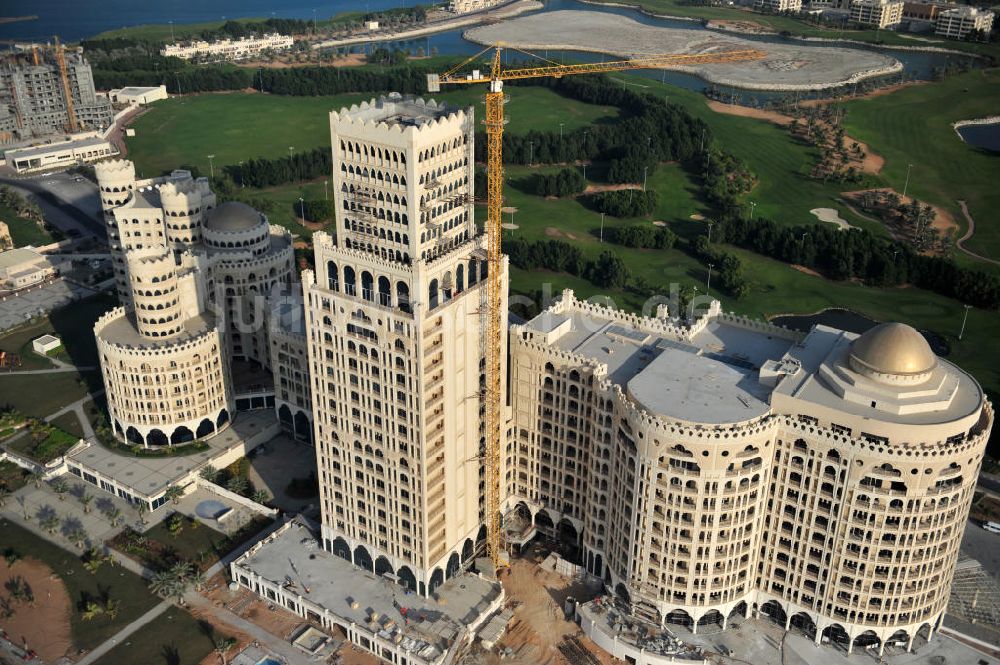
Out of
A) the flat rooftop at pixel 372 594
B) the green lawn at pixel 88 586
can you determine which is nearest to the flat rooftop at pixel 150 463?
the green lawn at pixel 88 586

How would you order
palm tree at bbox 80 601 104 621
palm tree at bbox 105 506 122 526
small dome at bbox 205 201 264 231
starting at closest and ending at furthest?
palm tree at bbox 80 601 104 621 < palm tree at bbox 105 506 122 526 < small dome at bbox 205 201 264 231

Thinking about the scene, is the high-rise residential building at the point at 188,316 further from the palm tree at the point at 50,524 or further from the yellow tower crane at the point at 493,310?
the yellow tower crane at the point at 493,310

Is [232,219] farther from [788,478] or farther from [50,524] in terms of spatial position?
[788,478]

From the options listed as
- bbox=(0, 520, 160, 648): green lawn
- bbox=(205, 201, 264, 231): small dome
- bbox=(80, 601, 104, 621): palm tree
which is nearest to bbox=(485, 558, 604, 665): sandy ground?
bbox=(0, 520, 160, 648): green lawn

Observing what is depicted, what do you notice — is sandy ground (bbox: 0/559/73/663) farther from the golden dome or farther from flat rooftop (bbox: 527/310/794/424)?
the golden dome

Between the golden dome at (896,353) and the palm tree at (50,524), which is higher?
the golden dome at (896,353)
